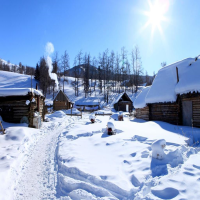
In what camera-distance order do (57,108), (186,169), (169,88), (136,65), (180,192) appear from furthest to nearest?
(136,65)
(57,108)
(169,88)
(186,169)
(180,192)

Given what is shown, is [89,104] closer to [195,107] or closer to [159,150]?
[195,107]

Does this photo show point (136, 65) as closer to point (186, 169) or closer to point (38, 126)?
point (38, 126)

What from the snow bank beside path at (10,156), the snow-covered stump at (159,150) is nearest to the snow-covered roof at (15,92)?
the snow bank beside path at (10,156)

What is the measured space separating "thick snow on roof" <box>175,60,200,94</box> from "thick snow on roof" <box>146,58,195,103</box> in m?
0.25

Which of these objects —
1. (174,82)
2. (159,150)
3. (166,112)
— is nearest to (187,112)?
(166,112)

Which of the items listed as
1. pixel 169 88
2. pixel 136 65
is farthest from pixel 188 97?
pixel 136 65

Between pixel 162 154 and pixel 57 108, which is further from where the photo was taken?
pixel 57 108

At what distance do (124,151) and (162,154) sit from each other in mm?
1537

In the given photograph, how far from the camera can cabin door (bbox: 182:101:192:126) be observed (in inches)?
468

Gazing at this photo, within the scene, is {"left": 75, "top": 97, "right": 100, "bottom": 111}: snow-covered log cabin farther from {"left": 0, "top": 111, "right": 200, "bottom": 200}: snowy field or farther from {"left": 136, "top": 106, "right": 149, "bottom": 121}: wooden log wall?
{"left": 0, "top": 111, "right": 200, "bottom": 200}: snowy field

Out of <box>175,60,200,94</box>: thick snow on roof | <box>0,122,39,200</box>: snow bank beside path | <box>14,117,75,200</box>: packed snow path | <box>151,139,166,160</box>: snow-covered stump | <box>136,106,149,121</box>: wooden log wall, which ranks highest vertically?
<box>175,60,200,94</box>: thick snow on roof

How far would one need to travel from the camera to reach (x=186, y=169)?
3877 mm

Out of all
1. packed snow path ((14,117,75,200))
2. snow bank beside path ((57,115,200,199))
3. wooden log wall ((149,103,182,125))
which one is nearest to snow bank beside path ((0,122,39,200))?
packed snow path ((14,117,75,200))

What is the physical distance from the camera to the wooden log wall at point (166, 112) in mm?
12797
